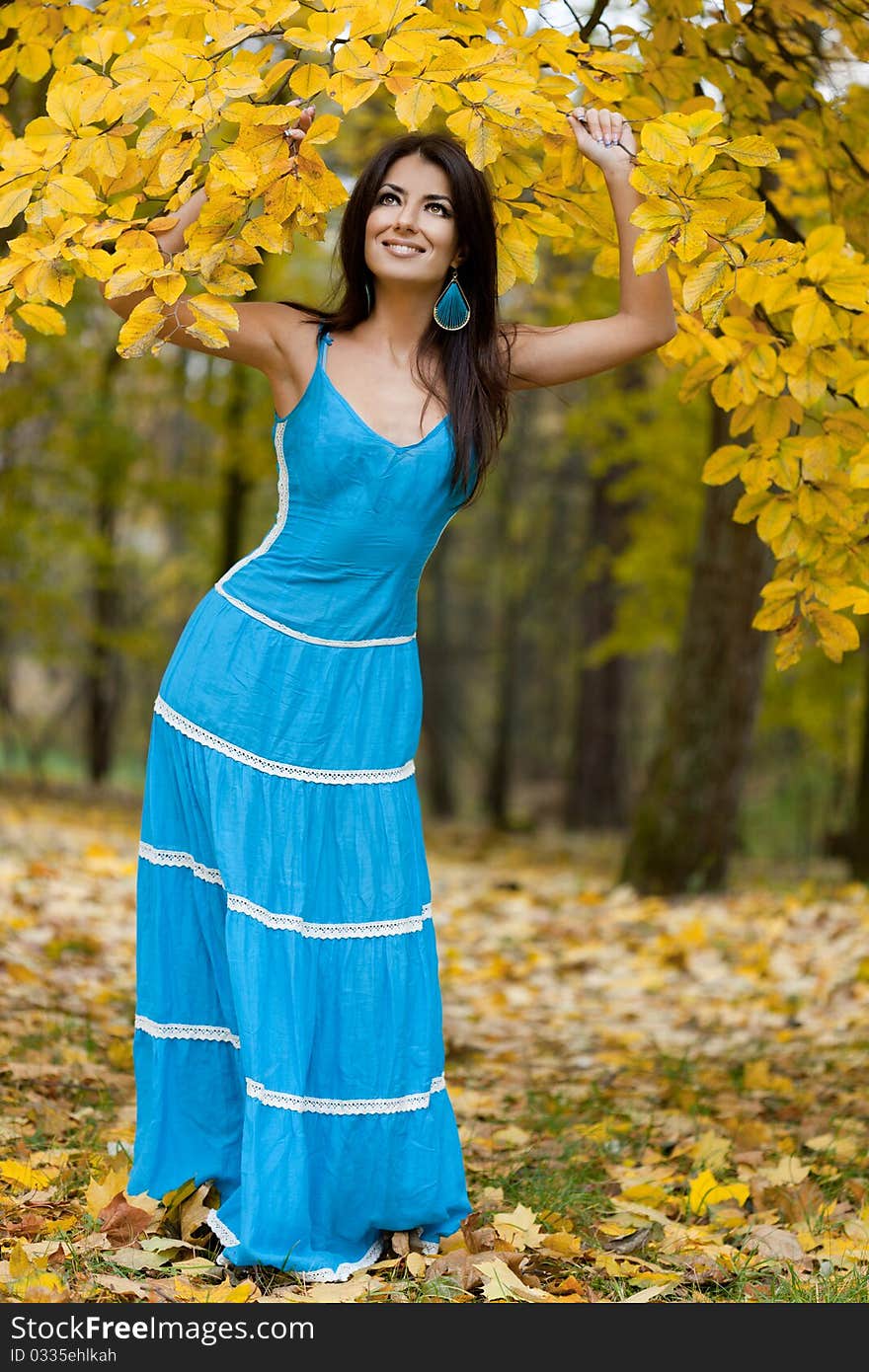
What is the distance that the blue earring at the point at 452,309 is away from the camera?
264 cm

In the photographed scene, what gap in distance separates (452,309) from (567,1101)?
2355 mm

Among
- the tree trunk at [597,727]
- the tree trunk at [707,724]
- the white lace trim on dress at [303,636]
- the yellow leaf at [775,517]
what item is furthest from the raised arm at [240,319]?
the tree trunk at [597,727]

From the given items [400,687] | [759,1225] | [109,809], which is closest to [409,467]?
[400,687]

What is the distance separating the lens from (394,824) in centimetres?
268

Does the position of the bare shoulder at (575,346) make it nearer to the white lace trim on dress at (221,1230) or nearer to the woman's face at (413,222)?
the woman's face at (413,222)

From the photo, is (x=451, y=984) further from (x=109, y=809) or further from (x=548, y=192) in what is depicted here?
(x=109, y=809)

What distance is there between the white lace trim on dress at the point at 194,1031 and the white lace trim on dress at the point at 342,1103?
17cm

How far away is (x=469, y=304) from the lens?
8.80 feet

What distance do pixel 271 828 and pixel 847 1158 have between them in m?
1.80

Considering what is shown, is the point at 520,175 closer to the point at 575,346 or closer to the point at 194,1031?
the point at 575,346

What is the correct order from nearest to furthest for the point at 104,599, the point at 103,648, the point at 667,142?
the point at 667,142, the point at 103,648, the point at 104,599

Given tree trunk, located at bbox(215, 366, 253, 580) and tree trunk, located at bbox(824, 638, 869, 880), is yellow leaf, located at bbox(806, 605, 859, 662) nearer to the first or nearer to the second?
tree trunk, located at bbox(824, 638, 869, 880)

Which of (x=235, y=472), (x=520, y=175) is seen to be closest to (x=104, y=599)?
(x=235, y=472)

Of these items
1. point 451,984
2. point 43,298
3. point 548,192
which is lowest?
point 451,984
